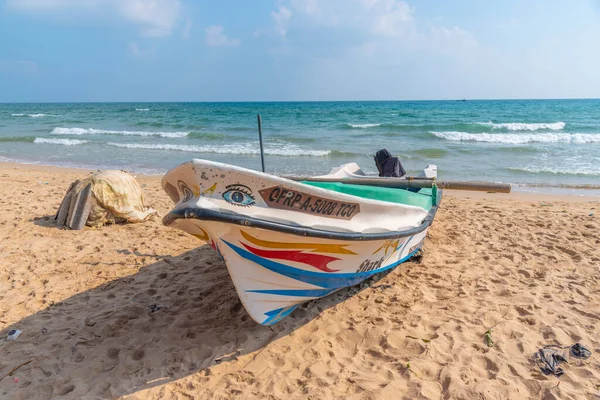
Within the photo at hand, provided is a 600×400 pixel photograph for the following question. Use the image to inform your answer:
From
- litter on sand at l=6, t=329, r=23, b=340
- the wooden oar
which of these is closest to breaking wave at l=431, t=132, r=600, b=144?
the wooden oar

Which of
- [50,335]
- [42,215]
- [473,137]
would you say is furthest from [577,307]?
[473,137]

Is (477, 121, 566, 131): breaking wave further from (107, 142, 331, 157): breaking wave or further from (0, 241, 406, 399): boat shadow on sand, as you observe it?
(0, 241, 406, 399): boat shadow on sand

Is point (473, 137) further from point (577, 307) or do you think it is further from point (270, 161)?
point (577, 307)

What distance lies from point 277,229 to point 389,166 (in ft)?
10.9

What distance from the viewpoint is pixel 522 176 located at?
37.6 feet

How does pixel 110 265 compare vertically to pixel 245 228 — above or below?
below

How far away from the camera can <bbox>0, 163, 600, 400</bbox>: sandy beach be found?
117 inches

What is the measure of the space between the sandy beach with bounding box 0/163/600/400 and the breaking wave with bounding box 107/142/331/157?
10484mm

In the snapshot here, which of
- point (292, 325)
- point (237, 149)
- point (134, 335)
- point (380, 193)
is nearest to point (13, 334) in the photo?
point (134, 335)

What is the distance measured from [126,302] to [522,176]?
1110 cm

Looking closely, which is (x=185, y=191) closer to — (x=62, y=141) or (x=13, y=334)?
(x=13, y=334)

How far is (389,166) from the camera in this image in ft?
19.2

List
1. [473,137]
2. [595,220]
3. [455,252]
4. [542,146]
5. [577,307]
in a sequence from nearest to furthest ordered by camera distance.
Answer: [577,307] < [455,252] < [595,220] < [542,146] < [473,137]

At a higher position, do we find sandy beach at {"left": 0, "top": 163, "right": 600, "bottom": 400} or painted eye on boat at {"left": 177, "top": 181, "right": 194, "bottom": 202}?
painted eye on boat at {"left": 177, "top": 181, "right": 194, "bottom": 202}
